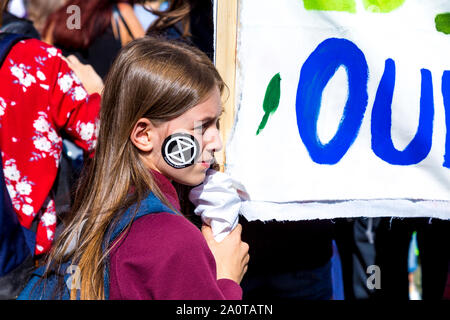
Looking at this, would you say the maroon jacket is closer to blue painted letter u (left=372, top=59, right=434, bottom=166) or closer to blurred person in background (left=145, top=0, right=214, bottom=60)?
blue painted letter u (left=372, top=59, right=434, bottom=166)

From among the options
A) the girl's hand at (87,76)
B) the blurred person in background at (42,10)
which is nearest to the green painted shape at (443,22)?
the girl's hand at (87,76)

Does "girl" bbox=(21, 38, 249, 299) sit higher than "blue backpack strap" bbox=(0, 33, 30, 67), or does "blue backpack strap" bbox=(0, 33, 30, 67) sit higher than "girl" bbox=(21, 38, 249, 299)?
"blue backpack strap" bbox=(0, 33, 30, 67)

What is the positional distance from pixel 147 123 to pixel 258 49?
0.38m

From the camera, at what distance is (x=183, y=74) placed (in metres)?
1.15

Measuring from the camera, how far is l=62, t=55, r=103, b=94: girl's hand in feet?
5.53

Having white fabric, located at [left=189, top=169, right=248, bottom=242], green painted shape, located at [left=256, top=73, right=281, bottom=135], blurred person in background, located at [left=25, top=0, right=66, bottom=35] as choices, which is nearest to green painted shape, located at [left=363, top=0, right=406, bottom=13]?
green painted shape, located at [left=256, top=73, right=281, bottom=135]

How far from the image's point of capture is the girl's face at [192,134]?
1156mm

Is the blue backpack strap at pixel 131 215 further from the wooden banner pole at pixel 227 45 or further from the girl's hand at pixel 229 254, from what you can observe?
the wooden banner pole at pixel 227 45

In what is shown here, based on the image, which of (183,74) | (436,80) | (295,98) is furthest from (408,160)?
(183,74)

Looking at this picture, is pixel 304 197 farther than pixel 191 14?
No

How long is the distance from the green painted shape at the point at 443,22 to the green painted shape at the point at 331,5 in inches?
9.9

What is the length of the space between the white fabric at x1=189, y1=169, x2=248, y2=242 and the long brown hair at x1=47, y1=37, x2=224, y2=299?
0.63ft

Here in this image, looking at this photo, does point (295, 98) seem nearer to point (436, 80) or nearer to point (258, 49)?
point (258, 49)
